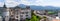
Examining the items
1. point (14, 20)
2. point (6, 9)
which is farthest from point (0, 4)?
point (14, 20)

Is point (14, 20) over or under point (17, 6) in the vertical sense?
under

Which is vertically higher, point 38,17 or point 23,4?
point 23,4

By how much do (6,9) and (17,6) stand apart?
12cm

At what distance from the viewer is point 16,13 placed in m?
1.14

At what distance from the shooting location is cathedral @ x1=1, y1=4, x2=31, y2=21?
44.6 inches

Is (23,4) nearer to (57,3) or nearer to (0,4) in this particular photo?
(0,4)

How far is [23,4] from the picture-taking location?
3.73 feet

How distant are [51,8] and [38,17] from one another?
0.16 meters

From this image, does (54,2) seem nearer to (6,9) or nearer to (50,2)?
(50,2)

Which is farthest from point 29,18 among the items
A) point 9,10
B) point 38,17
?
point 9,10

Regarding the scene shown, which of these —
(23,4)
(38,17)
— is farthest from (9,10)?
(38,17)

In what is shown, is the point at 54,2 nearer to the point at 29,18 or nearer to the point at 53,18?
the point at 53,18

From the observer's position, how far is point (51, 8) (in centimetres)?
114

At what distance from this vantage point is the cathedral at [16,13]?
1.13 meters
